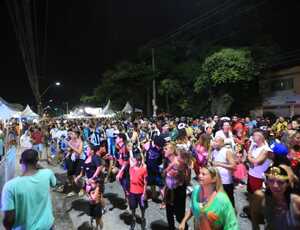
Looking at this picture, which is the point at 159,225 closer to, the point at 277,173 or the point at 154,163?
the point at 154,163

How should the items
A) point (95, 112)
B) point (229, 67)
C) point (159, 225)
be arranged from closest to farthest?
1. point (159, 225)
2. point (229, 67)
3. point (95, 112)

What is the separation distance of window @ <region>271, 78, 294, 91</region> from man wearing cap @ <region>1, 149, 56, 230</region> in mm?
34167

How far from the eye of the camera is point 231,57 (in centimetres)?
3152

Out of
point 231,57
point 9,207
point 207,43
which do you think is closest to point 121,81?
point 207,43

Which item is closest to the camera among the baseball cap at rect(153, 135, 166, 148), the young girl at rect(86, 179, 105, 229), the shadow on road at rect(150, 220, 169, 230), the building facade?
the young girl at rect(86, 179, 105, 229)

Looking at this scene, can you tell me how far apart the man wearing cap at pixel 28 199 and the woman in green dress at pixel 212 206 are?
1.61 meters

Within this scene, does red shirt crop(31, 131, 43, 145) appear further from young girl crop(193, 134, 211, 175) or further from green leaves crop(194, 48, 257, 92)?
green leaves crop(194, 48, 257, 92)

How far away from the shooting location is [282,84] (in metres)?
36.0

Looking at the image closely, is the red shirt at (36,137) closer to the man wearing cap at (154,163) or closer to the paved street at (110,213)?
the paved street at (110,213)

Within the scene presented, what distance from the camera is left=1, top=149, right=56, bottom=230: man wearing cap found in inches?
149

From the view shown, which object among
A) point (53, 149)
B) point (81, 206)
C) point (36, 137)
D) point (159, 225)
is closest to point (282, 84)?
point (53, 149)

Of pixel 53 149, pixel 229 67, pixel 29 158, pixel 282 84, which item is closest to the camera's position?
pixel 29 158

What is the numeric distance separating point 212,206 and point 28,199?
1.89 metres

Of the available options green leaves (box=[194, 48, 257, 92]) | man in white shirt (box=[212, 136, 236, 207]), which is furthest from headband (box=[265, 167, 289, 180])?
green leaves (box=[194, 48, 257, 92])
